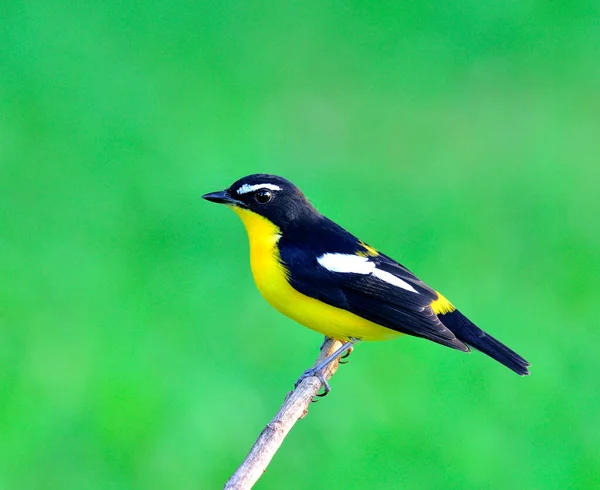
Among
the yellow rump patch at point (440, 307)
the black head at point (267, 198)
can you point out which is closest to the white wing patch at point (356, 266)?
the yellow rump patch at point (440, 307)

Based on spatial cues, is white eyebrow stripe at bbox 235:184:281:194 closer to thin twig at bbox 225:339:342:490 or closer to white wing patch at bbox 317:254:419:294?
white wing patch at bbox 317:254:419:294

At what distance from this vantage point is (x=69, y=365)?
31.9 ft

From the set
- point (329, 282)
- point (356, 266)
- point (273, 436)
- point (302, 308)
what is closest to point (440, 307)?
point (356, 266)

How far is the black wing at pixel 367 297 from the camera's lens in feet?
22.0

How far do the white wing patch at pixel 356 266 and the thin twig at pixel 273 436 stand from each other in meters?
0.57

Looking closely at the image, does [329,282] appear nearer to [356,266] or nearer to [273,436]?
[356,266]

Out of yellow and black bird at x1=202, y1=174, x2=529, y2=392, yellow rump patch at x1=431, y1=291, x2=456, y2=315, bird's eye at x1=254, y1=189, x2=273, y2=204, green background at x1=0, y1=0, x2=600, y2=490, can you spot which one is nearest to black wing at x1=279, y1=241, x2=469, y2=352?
yellow and black bird at x1=202, y1=174, x2=529, y2=392

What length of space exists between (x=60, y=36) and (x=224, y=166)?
360 cm

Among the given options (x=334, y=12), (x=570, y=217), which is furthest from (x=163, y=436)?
(x=334, y=12)

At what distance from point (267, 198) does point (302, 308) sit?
669 millimetres

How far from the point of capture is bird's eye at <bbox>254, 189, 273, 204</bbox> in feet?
22.7

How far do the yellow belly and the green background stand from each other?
2.26 meters

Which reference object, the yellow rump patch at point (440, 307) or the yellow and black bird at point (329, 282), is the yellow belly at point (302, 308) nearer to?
the yellow and black bird at point (329, 282)

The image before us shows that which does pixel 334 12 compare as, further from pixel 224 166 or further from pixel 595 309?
pixel 595 309
